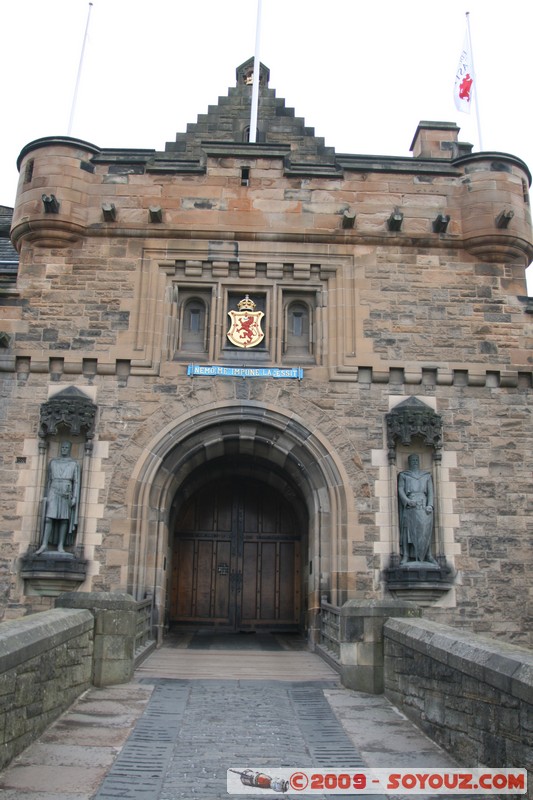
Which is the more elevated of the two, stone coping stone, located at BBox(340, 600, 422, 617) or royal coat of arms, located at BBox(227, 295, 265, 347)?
royal coat of arms, located at BBox(227, 295, 265, 347)

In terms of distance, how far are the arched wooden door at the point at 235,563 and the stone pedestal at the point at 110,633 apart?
573cm

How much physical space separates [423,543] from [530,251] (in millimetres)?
5358

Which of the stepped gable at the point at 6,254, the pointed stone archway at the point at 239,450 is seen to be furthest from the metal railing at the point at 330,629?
the stepped gable at the point at 6,254

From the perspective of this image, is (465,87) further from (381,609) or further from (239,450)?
(381,609)

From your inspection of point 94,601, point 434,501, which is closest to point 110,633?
point 94,601

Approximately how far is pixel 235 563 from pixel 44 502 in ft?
14.2

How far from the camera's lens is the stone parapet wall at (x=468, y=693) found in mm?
4742

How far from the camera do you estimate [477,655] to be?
18.2 ft

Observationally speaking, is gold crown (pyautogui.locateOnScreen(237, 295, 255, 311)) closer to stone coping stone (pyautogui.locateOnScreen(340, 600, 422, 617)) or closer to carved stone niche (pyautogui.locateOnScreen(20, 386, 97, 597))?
carved stone niche (pyautogui.locateOnScreen(20, 386, 97, 597))

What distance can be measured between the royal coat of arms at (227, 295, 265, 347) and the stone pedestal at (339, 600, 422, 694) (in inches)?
204

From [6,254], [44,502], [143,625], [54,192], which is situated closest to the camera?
[143,625]

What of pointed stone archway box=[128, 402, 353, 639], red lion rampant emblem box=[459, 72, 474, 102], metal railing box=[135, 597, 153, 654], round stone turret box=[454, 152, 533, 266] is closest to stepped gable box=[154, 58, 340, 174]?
red lion rampant emblem box=[459, 72, 474, 102]

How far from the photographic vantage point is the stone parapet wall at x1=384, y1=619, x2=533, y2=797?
15.6 feet

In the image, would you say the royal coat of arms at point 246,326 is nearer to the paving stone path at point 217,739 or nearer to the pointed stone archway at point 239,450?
the pointed stone archway at point 239,450
